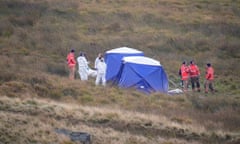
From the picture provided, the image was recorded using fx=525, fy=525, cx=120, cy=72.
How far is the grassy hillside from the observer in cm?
1434

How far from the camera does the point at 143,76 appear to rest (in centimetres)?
2369

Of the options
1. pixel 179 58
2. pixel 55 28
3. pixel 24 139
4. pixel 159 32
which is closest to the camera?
pixel 24 139

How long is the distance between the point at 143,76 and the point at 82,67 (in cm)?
278

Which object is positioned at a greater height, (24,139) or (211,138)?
(24,139)

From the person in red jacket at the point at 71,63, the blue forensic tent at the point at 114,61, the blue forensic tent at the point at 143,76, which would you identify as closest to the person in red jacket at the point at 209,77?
the blue forensic tent at the point at 143,76

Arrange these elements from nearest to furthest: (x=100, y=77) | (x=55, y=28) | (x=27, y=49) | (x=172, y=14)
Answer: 1. (x=100, y=77)
2. (x=27, y=49)
3. (x=55, y=28)
4. (x=172, y=14)

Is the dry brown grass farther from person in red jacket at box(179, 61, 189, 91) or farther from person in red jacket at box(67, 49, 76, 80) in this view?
person in red jacket at box(179, 61, 189, 91)

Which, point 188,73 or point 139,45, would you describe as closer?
point 188,73

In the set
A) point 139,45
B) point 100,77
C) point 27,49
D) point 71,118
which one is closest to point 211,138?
point 71,118

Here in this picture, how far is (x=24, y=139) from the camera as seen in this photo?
39.8ft

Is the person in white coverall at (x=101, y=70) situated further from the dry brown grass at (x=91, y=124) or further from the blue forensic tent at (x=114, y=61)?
the dry brown grass at (x=91, y=124)

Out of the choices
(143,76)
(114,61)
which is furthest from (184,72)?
(114,61)

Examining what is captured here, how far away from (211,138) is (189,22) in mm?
27927

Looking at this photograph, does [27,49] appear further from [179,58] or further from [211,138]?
[211,138]
